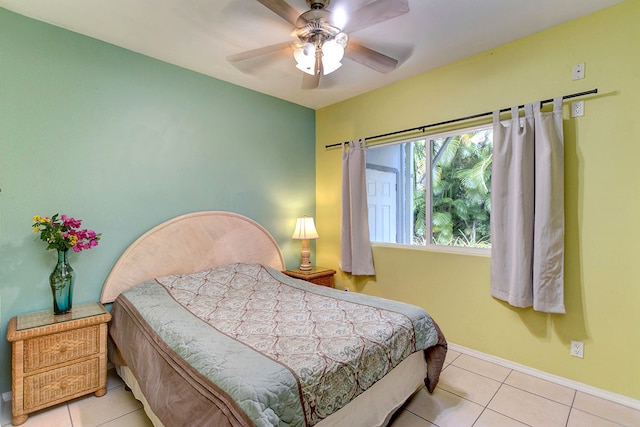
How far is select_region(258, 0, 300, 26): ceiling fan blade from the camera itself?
5.16 ft

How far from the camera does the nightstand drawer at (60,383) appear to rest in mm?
1855

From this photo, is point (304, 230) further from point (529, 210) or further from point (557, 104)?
point (557, 104)

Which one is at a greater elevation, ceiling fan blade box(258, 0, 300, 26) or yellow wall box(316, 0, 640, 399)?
ceiling fan blade box(258, 0, 300, 26)

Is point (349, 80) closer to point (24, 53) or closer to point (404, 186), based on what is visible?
point (404, 186)

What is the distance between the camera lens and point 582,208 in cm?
216

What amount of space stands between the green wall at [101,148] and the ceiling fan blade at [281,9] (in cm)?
157

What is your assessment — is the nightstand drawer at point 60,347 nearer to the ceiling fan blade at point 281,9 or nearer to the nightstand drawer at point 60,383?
the nightstand drawer at point 60,383

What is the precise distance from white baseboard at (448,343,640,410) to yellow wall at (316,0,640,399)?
0.11 ft

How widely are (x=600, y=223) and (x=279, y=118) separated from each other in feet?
10.1

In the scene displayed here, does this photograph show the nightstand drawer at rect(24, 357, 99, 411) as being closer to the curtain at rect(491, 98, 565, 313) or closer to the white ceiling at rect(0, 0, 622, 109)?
the white ceiling at rect(0, 0, 622, 109)

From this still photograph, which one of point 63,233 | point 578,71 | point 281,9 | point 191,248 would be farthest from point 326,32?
point 63,233

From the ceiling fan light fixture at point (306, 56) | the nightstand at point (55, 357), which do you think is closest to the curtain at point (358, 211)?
the ceiling fan light fixture at point (306, 56)

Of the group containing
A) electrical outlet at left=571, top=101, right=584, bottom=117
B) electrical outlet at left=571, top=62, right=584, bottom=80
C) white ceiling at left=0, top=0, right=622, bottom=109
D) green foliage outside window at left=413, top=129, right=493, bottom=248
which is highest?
white ceiling at left=0, top=0, right=622, bottom=109

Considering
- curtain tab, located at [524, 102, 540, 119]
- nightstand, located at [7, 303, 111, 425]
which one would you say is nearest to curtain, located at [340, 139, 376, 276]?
curtain tab, located at [524, 102, 540, 119]
